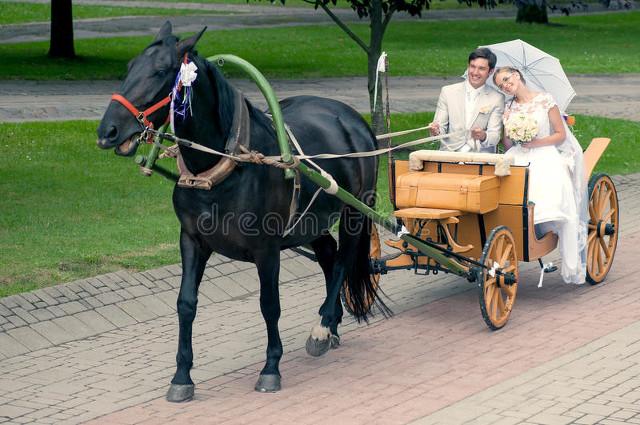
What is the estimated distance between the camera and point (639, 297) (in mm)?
9875

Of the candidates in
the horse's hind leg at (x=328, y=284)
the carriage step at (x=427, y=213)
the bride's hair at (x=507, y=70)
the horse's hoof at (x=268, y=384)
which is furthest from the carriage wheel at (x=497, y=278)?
the horse's hoof at (x=268, y=384)

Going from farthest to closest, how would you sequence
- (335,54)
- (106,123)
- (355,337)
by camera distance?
(335,54) → (355,337) → (106,123)

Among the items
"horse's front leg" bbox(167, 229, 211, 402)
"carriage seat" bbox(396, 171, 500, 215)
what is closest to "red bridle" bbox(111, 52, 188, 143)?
"horse's front leg" bbox(167, 229, 211, 402)

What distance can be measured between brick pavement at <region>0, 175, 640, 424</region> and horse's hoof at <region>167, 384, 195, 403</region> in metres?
0.08

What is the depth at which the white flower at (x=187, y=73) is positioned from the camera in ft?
22.4

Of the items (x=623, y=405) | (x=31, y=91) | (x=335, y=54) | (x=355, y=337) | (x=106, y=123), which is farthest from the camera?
(x=335, y=54)

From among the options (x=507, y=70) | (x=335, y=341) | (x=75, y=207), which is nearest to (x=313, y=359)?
(x=335, y=341)

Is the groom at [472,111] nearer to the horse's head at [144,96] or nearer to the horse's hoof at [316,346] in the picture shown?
the horse's hoof at [316,346]

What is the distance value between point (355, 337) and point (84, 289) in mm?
2179

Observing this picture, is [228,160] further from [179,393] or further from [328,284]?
[328,284]

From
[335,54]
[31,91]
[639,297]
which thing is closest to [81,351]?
[639,297]

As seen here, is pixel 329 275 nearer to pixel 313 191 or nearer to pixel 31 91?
pixel 313 191

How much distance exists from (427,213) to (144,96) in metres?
2.84

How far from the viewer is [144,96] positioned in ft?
22.1
